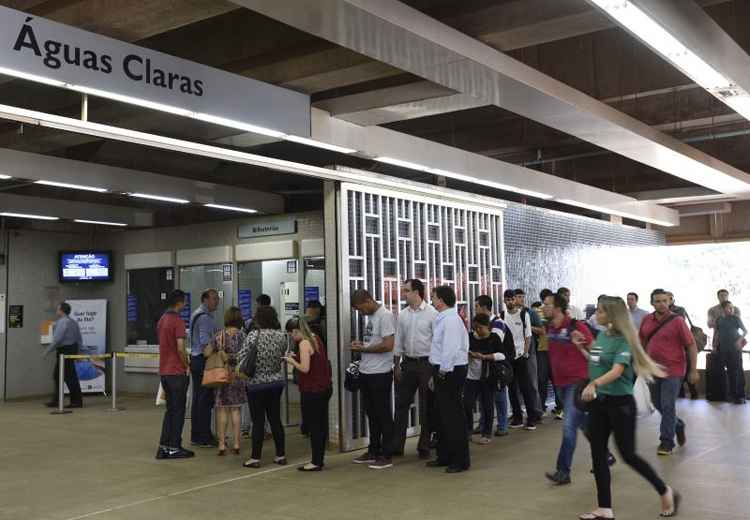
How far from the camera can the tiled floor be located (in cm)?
544

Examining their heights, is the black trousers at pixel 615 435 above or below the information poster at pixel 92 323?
below

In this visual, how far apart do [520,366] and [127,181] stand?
530 centimetres

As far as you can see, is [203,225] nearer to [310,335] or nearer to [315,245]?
[315,245]

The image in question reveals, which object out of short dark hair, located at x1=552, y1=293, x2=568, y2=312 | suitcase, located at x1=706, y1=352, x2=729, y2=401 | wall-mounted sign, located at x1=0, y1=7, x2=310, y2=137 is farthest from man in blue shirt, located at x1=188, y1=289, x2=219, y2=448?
suitcase, located at x1=706, y1=352, x2=729, y2=401

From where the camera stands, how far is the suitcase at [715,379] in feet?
38.0

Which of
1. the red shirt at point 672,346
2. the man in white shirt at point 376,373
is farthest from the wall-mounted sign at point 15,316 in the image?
the red shirt at point 672,346

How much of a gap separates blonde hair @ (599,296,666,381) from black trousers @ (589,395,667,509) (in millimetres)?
199

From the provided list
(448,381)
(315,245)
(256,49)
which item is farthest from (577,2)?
(315,245)

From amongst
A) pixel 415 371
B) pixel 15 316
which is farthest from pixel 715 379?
pixel 15 316

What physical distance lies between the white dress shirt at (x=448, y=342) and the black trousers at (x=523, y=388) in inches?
101

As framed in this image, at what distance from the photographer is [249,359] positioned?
674cm

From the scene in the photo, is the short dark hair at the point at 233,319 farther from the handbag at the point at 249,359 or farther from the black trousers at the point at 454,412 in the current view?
the black trousers at the point at 454,412

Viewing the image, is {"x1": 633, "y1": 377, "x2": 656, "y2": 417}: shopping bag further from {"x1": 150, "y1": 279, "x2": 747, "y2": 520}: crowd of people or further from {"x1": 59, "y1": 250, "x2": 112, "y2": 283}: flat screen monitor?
A: {"x1": 59, "y1": 250, "x2": 112, "y2": 283}: flat screen monitor

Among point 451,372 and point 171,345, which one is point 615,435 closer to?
point 451,372
